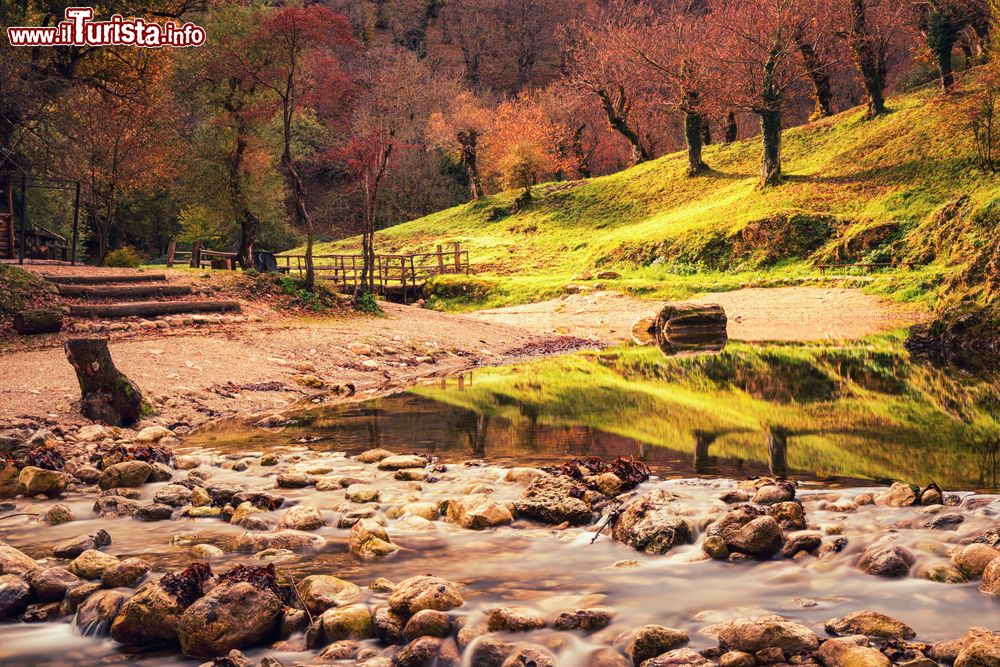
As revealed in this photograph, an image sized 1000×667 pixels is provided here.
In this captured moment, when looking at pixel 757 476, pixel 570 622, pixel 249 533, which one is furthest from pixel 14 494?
pixel 757 476

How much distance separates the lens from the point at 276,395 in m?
14.6

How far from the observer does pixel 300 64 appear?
2641cm

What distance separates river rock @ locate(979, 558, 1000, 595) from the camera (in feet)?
16.1

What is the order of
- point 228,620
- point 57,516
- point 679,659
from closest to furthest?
1. point 679,659
2. point 228,620
3. point 57,516

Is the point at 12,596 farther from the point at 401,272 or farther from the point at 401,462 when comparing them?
the point at 401,272

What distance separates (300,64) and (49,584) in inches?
931

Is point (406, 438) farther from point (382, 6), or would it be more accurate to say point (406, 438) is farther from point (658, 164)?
point (382, 6)

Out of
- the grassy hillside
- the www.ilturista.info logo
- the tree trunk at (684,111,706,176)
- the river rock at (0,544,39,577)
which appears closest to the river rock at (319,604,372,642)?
the river rock at (0,544,39,577)

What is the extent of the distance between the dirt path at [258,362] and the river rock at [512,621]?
8649 mm

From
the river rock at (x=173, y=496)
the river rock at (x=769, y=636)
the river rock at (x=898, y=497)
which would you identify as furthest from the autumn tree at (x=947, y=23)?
the river rock at (x=769, y=636)

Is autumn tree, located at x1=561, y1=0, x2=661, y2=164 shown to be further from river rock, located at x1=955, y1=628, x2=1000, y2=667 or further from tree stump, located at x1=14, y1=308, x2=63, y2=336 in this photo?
river rock, located at x1=955, y1=628, x2=1000, y2=667

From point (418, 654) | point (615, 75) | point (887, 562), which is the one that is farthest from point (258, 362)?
point (615, 75)

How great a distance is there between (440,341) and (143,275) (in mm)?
8473

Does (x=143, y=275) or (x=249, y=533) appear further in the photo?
(x=143, y=275)
